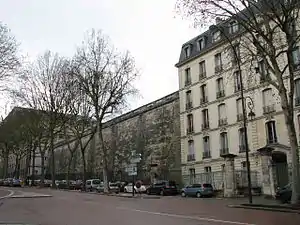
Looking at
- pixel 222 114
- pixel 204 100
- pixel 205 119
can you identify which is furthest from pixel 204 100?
pixel 222 114

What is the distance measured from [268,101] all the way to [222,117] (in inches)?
254

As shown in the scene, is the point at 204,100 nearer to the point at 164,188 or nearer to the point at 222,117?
the point at 222,117

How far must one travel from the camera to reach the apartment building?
35.1 metres

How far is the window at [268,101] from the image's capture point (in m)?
37.0

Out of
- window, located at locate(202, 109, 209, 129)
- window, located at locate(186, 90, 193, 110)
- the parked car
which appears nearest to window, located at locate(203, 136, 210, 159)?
window, located at locate(202, 109, 209, 129)

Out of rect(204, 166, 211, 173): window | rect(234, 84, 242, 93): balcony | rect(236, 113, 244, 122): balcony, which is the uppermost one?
rect(234, 84, 242, 93): balcony

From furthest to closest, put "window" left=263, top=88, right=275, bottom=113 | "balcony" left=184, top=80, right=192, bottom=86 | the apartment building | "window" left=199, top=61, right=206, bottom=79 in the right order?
1. "balcony" left=184, top=80, right=192, bottom=86
2. "window" left=199, top=61, right=206, bottom=79
3. "window" left=263, top=88, right=275, bottom=113
4. the apartment building

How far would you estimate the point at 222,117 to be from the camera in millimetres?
42688

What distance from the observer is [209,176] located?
1550 inches

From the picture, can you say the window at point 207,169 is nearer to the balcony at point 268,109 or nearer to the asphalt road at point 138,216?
the balcony at point 268,109

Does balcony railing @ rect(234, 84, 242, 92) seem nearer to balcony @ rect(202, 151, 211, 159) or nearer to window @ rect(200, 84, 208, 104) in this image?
window @ rect(200, 84, 208, 104)

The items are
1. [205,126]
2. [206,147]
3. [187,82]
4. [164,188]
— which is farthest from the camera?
[187,82]

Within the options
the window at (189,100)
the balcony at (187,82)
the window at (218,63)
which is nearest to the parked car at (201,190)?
the window at (189,100)

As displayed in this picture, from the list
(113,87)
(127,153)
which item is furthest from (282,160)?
(127,153)
